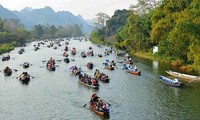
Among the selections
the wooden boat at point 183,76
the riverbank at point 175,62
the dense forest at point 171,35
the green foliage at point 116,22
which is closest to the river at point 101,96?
the wooden boat at point 183,76

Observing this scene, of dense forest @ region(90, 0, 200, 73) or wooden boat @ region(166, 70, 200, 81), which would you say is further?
dense forest @ region(90, 0, 200, 73)

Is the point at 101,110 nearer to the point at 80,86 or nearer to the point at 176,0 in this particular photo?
the point at 80,86

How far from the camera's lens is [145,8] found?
110312mm

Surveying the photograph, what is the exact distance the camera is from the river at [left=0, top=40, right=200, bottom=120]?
35.3 metres

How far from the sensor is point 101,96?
4284 cm

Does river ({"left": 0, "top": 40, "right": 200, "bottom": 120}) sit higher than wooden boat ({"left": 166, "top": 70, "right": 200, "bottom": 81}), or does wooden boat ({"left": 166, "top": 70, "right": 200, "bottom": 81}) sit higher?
wooden boat ({"left": 166, "top": 70, "right": 200, "bottom": 81})

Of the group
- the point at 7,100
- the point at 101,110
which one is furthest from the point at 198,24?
the point at 7,100

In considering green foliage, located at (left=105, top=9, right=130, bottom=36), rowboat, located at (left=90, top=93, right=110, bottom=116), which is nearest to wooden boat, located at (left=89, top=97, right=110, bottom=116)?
rowboat, located at (left=90, top=93, right=110, bottom=116)

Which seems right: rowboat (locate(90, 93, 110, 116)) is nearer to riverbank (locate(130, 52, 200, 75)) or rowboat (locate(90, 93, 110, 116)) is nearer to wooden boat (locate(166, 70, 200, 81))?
wooden boat (locate(166, 70, 200, 81))

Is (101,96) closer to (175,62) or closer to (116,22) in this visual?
(175,62)

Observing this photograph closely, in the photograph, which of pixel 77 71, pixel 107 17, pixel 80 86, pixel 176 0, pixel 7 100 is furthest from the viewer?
pixel 107 17

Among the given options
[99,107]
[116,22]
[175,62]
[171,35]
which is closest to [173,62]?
[175,62]

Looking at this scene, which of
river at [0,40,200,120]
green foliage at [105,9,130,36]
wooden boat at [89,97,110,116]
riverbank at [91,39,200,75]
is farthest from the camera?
green foliage at [105,9,130,36]

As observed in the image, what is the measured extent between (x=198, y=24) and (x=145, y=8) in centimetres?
5580
